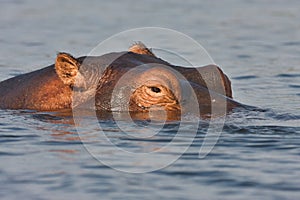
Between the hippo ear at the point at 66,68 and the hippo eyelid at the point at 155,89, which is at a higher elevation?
the hippo ear at the point at 66,68

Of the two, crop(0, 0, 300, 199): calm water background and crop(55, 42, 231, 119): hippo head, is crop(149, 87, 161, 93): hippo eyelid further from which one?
crop(0, 0, 300, 199): calm water background

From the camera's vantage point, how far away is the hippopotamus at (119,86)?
897 centimetres

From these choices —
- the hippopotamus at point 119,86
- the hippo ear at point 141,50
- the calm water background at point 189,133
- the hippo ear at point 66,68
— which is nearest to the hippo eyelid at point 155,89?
the hippopotamus at point 119,86

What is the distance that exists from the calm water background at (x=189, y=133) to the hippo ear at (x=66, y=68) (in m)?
0.43

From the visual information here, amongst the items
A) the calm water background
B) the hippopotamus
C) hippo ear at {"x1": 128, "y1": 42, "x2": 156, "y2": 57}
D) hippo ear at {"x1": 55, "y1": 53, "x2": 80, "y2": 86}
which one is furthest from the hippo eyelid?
hippo ear at {"x1": 128, "y1": 42, "x2": 156, "y2": 57}

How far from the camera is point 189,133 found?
825cm

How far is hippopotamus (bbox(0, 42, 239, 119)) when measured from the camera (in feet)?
29.4

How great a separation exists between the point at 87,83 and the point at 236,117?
1708mm

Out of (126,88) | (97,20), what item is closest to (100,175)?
(126,88)

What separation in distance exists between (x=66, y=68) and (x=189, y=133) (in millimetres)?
1678

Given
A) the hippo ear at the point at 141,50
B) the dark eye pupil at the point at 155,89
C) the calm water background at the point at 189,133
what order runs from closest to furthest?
the calm water background at the point at 189,133 < the dark eye pupil at the point at 155,89 < the hippo ear at the point at 141,50

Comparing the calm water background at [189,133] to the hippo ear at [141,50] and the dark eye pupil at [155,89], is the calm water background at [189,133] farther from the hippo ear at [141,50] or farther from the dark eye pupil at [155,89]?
the hippo ear at [141,50]

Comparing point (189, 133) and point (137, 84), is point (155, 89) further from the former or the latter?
point (189, 133)

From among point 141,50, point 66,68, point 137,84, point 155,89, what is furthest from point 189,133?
point 141,50
